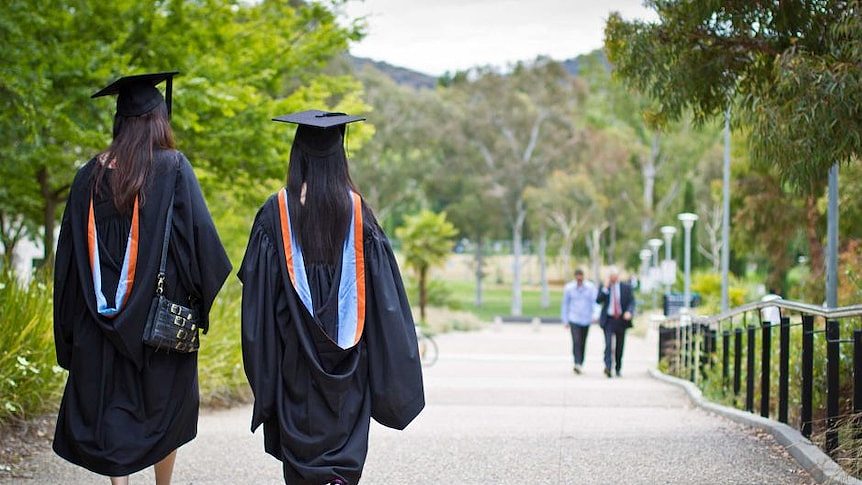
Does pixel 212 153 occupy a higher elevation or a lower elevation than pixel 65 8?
lower

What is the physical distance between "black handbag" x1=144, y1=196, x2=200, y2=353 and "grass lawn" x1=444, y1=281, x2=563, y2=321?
165 ft

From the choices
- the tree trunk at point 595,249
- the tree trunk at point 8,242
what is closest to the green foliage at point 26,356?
the tree trunk at point 8,242

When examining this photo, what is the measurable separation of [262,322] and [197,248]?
468 millimetres

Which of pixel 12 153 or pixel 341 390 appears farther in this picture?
pixel 12 153

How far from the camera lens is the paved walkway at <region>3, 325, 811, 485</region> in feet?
21.2

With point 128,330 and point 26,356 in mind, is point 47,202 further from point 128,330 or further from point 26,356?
point 128,330

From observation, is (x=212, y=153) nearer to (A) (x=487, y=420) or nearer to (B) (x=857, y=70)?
(A) (x=487, y=420)

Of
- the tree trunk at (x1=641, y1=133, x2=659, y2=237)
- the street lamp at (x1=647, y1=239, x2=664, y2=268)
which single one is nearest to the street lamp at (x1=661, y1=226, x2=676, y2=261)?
the street lamp at (x1=647, y1=239, x2=664, y2=268)

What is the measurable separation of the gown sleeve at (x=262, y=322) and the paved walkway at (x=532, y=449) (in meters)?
1.89

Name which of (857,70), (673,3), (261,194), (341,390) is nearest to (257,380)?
(341,390)

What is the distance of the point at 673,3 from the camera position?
26.5ft

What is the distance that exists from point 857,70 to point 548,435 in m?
3.29

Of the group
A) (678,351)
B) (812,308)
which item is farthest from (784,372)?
(678,351)

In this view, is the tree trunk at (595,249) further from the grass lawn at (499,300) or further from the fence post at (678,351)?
the fence post at (678,351)
